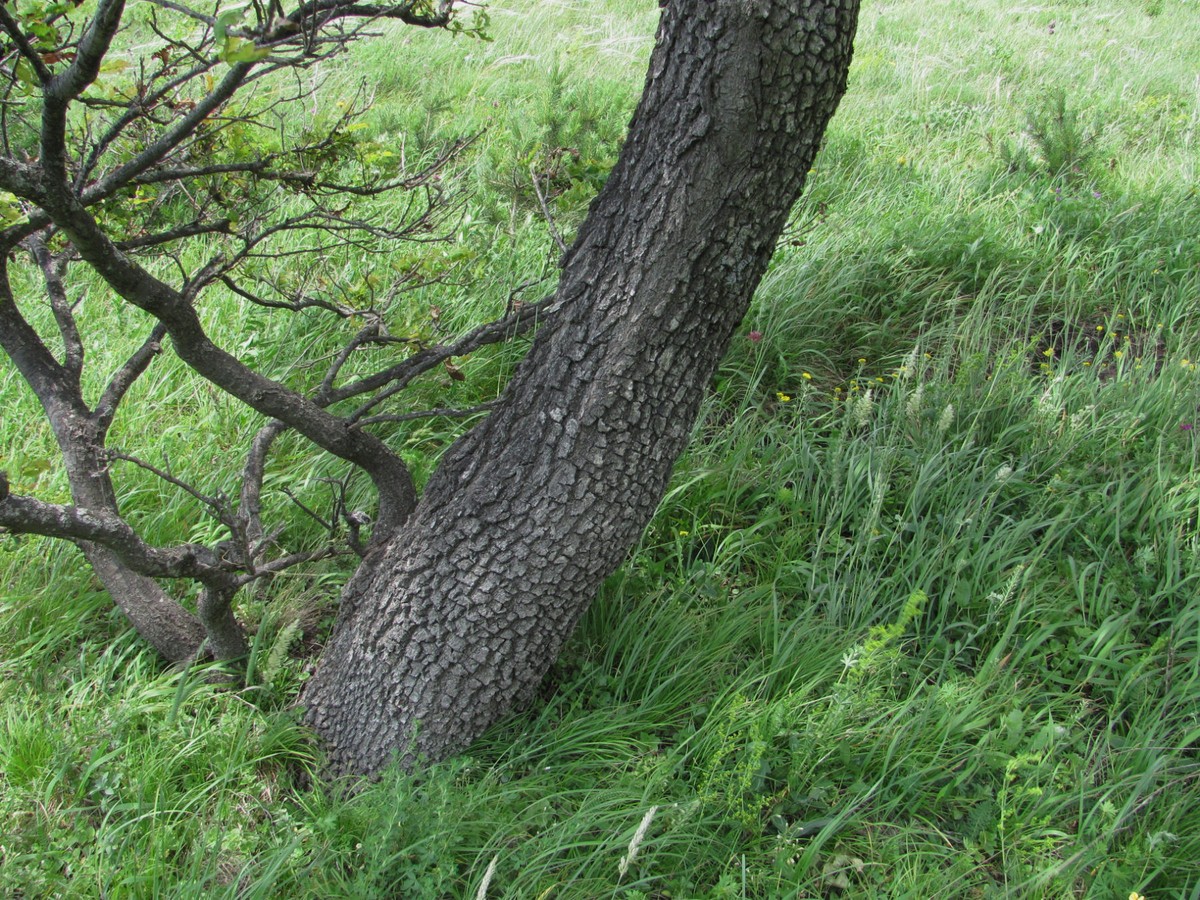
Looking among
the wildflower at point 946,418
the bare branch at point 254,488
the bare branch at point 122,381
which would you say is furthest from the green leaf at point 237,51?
the wildflower at point 946,418

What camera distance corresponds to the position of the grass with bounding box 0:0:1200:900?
1.94 m

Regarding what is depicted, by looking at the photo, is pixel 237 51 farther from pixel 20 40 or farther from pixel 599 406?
pixel 599 406

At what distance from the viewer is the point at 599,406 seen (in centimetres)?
192

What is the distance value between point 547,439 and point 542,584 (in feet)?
1.19

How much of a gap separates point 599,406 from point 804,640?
1035mm

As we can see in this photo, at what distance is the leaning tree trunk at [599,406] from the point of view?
1.68m

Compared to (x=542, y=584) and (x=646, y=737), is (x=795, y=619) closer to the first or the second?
(x=646, y=737)

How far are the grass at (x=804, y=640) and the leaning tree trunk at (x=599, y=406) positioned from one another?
0.20m

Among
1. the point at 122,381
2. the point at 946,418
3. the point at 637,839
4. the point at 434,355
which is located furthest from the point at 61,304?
the point at 946,418

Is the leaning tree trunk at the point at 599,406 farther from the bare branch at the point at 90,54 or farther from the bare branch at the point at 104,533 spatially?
the bare branch at the point at 90,54

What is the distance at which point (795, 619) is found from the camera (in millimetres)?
2521

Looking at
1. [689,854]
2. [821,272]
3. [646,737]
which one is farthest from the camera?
[821,272]

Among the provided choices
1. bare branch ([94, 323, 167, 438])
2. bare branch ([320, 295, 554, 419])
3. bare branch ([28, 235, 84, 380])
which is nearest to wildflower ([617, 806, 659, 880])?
bare branch ([320, 295, 554, 419])

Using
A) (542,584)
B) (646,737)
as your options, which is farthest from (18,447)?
(646,737)
